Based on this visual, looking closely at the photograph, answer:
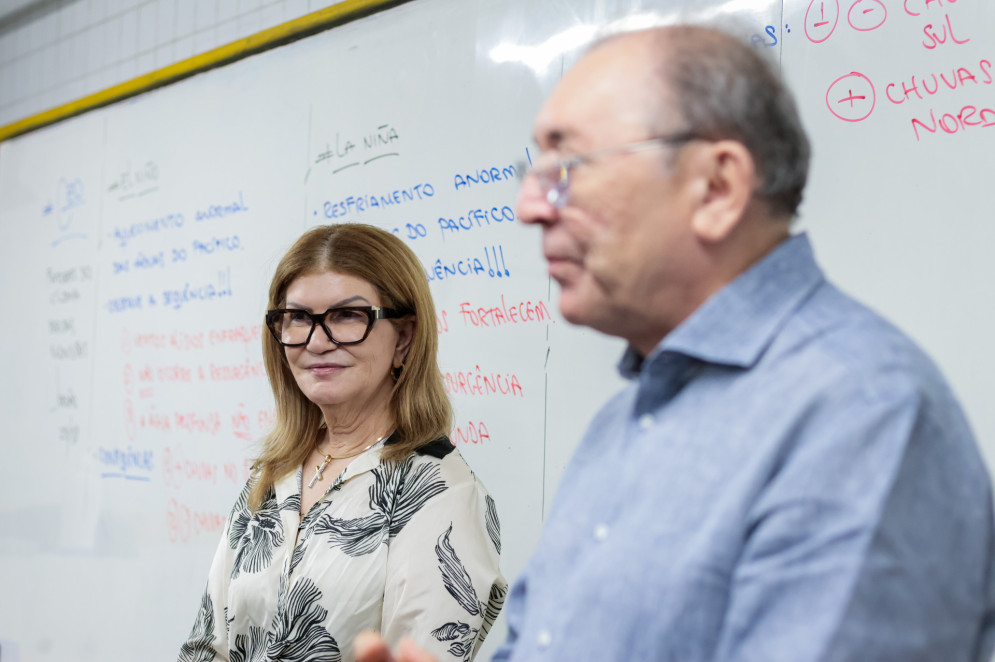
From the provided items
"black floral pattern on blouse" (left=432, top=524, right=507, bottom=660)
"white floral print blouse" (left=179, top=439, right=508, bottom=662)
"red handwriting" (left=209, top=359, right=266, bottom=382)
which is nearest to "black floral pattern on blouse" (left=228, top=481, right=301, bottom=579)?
"white floral print blouse" (left=179, top=439, right=508, bottom=662)

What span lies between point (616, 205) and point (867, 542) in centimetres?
30

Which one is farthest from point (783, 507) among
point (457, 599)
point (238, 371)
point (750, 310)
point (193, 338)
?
point (193, 338)

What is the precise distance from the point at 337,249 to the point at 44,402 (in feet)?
6.50

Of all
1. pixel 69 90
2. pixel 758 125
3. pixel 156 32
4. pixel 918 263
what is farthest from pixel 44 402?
pixel 758 125

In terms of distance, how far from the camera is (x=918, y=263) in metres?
1.35

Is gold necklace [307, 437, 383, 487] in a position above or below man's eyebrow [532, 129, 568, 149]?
below

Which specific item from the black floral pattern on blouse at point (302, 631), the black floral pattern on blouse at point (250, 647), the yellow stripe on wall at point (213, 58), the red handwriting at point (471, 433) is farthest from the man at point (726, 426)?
the yellow stripe on wall at point (213, 58)

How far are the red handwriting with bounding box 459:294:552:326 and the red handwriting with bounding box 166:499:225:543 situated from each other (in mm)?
978

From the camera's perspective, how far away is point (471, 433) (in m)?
1.95

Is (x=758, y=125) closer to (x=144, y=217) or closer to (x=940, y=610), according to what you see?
(x=940, y=610)

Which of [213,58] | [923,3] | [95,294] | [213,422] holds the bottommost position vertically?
[213,422]

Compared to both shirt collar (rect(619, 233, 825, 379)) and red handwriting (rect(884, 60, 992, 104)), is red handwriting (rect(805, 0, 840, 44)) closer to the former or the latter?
red handwriting (rect(884, 60, 992, 104))

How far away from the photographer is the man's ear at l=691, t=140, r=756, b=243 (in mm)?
701

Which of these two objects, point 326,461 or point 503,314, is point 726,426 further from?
point 503,314
